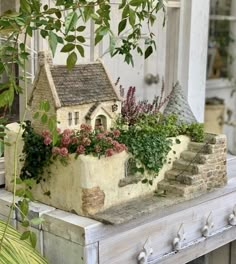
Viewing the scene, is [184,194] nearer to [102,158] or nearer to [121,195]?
[121,195]

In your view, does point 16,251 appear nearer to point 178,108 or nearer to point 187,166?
point 187,166

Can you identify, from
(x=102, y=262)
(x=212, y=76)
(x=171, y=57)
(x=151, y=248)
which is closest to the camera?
(x=102, y=262)

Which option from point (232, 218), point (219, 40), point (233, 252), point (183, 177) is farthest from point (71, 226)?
point (219, 40)

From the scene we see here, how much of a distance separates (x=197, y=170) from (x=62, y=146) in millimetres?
426

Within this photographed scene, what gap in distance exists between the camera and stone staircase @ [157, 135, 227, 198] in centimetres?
156

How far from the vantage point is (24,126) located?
4.91 ft

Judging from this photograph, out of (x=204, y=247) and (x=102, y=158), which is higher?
(x=102, y=158)

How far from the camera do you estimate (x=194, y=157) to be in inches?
63.0

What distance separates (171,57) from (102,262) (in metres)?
1.11

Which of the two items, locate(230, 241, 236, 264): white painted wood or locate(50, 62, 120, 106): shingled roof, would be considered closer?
locate(50, 62, 120, 106): shingled roof

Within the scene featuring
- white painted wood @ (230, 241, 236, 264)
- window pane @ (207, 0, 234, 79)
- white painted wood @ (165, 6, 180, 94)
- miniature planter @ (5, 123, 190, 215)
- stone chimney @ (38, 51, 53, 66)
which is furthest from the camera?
window pane @ (207, 0, 234, 79)

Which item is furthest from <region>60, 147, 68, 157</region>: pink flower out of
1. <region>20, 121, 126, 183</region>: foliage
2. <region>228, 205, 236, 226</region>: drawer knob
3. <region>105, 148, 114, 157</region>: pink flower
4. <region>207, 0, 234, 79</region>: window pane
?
<region>207, 0, 234, 79</region>: window pane

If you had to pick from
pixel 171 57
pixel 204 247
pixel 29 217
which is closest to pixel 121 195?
pixel 29 217

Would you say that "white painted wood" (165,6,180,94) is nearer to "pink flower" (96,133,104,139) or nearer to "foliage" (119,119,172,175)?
"foliage" (119,119,172,175)
